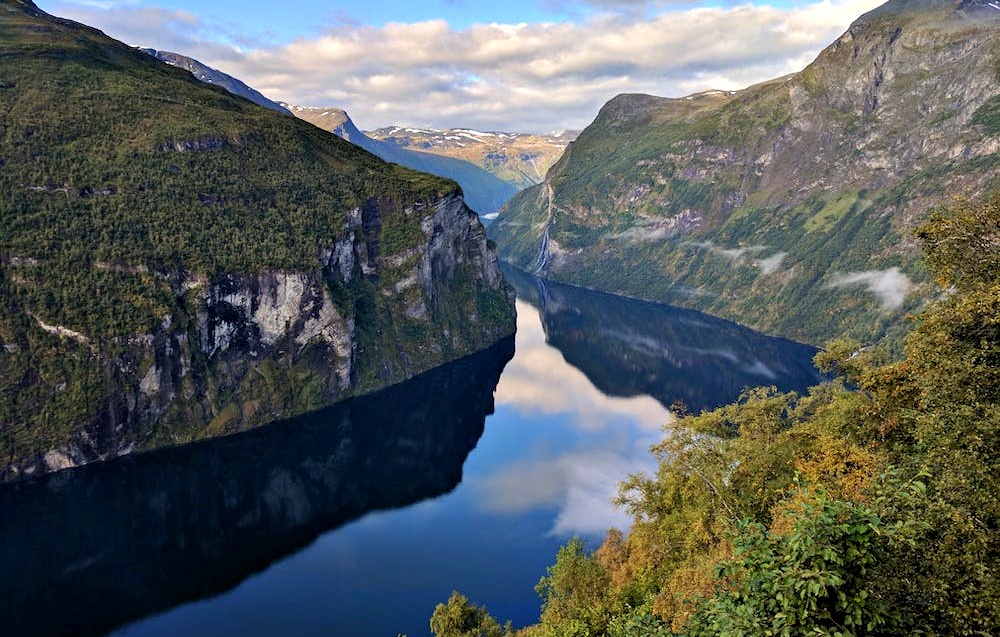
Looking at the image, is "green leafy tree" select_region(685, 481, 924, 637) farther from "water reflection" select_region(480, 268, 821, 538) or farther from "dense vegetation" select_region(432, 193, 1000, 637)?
"water reflection" select_region(480, 268, 821, 538)

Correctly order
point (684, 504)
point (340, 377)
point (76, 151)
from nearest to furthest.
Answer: point (684, 504) → point (76, 151) → point (340, 377)

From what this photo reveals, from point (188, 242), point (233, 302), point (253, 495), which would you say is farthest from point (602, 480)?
point (188, 242)

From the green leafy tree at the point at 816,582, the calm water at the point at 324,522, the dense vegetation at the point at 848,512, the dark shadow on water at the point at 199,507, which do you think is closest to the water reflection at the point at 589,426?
the calm water at the point at 324,522

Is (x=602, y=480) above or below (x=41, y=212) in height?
below

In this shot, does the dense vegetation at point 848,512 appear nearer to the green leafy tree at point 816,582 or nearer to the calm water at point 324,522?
the green leafy tree at point 816,582

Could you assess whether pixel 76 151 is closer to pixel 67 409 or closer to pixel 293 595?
pixel 67 409
